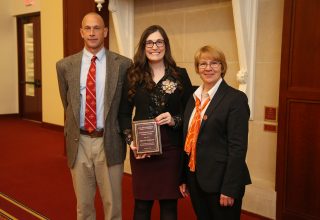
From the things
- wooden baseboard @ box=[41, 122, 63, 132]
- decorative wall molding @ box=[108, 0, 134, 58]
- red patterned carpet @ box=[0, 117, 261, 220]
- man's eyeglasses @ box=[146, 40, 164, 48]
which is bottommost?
red patterned carpet @ box=[0, 117, 261, 220]

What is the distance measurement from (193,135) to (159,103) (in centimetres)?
33

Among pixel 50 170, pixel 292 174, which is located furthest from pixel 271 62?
pixel 50 170

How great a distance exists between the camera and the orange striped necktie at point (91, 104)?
89.2 inches

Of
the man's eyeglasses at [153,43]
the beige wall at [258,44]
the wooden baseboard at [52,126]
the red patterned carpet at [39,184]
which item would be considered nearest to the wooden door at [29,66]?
the wooden baseboard at [52,126]

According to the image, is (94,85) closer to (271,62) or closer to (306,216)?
(271,62)

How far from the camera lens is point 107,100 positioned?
7.41 ft

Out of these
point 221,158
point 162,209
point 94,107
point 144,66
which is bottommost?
point 162,209

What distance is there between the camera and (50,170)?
4.57m

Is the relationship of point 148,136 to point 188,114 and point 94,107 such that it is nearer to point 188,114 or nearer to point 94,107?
point 188,114

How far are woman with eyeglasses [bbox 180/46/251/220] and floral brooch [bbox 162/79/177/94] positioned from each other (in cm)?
21

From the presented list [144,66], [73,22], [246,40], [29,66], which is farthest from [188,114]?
[29,66]

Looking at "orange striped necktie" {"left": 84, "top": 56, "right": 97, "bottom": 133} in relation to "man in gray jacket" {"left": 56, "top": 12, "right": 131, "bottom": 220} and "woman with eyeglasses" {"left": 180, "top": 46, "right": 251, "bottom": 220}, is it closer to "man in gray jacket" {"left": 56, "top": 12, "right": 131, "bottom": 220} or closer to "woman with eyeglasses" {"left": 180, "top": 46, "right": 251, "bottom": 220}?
"man in gray jacket" {"left": 56, "top": 12, "right": 131, "bottom": 220}

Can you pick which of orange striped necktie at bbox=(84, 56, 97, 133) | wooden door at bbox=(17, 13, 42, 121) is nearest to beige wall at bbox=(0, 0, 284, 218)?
orange striped necktie at bbox=(84, 56, 97, 133)

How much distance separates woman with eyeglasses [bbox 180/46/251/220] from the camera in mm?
1787
